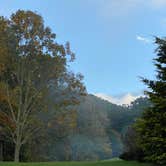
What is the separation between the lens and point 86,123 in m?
41.5

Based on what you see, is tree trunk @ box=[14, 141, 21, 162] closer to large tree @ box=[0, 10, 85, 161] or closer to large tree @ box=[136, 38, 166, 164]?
large tree @ box=[0, 10, 85, 161]

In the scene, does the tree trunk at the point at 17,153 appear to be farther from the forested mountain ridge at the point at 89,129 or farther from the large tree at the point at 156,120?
the large tree at the point at 156,120

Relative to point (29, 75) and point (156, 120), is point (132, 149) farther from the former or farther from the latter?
point (29, 75)

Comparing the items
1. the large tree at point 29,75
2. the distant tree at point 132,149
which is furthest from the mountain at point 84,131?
the distant tree at point 132,149

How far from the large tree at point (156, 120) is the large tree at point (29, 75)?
12.4 meters

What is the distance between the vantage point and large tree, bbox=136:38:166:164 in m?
13.3

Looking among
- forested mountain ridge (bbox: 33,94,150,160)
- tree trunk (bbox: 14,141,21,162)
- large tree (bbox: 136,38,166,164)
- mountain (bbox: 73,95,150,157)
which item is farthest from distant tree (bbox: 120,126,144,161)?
mountain (bbox: 73,95,150,157)

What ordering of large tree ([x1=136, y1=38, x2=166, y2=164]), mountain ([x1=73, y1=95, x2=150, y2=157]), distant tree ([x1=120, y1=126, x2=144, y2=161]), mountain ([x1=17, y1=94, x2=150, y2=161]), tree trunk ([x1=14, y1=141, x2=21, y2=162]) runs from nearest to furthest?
large tree ([x1=136, y1=38, x2=166, y2=164]) < distant tree ([x1=120, y1=126, x2=144, y2=161]) < tree trunk ([x1=14, y1=141, x2=21, y2=162]) < mountain ([x1=17, y1=94, x2=150, y2=161]) < mountain ([x1=73, y1=95, x2=150, y2=157])

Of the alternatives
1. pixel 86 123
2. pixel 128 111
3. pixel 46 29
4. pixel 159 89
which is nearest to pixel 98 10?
pixel 46 29

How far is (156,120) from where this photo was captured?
539 inches

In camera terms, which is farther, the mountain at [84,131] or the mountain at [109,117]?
the mountain at [109,117]

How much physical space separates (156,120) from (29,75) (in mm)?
14296

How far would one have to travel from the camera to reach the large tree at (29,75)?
25531 mm

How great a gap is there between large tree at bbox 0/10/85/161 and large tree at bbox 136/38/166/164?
12.4m
